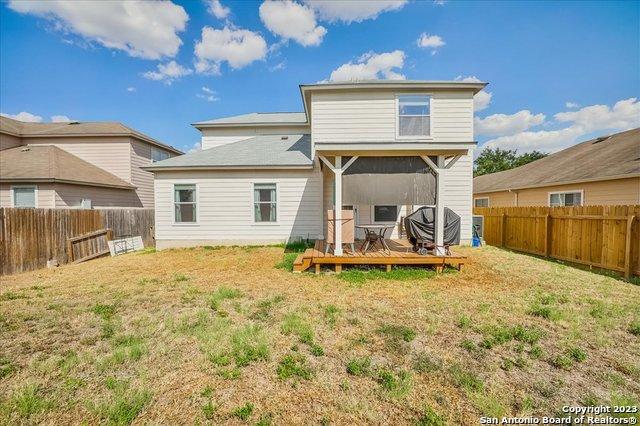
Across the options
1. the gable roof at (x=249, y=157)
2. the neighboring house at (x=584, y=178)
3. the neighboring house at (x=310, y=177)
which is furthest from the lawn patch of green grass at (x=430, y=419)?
the neighboring house at (x=584, y=178)

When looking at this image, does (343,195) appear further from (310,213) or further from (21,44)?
(21,44)

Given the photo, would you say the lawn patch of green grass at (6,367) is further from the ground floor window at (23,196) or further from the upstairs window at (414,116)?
the ground floor window at (23,196)

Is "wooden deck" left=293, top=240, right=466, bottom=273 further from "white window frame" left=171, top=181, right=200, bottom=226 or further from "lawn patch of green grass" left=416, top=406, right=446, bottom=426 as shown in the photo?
"white window frame" left=171, top=181, right=200, bottom=226

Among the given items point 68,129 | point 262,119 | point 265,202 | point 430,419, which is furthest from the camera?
point 68,129

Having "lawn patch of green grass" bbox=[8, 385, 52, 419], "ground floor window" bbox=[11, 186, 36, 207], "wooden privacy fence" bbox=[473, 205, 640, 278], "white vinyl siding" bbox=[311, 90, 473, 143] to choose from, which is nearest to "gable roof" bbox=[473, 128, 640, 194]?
"wooden privacy fence" bbox=[473, 205, 640, 278]

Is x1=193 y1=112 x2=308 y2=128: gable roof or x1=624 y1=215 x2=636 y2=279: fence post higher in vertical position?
x1=193 y1=112 x2=308 y2=128: gable roof

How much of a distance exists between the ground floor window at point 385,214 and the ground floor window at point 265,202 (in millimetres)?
4146

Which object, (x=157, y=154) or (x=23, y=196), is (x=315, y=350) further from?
(x=157, y=154)

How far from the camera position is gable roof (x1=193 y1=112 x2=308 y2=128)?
15594mm

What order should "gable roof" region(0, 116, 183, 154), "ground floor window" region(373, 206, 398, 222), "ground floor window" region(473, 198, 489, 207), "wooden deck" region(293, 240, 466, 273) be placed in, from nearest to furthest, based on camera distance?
"wooden deck" region(293, 240, 466, 273) → "ground floor window" region(373, 206, 398, 222) → "gable roof" region(0, 116, 183, 154) → "ground floor window" region(473, 198, 489, 207)

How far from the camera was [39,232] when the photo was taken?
850cm

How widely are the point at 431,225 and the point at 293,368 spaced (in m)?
5.73

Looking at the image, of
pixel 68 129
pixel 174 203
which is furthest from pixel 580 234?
pixel 68 129

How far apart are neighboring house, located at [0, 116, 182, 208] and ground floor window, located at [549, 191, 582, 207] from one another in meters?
23.6
